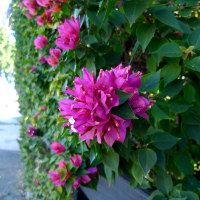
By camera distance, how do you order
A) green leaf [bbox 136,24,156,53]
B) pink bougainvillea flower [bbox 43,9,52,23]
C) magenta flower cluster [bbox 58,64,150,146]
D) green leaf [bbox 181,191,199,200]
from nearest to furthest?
1. magenta flower cluster [bbox 58,64,150,146]
2. green leaf [bbox 136,24,156,53]
3. green leaf [bbox 181,191,199,200]
4. pink bougainvillea flower [bbox 43,9,52,23]

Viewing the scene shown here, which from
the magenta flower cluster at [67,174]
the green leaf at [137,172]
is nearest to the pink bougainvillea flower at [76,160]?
the magenta flower cluster at [67,174]

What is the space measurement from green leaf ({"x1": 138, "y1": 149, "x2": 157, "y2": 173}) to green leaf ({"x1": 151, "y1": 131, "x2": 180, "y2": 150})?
0.10 meters

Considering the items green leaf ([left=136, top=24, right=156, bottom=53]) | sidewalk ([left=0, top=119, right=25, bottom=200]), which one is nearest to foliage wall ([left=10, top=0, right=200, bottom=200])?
green leaf ([left=136, top=24, right=156, bottom=53])

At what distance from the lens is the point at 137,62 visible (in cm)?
122

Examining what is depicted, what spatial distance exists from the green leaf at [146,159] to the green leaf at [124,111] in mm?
312

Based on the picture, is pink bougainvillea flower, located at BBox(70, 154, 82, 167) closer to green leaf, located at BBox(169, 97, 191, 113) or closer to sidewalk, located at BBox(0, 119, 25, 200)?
green leaf, located at BBox(169, 97, 191, 113)

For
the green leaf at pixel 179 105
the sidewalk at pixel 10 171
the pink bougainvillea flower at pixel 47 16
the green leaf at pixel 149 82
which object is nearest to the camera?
the green leaf at pixel 149 82

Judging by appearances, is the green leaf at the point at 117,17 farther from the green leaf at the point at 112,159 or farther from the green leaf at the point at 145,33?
the green leaf at the point at 112,159

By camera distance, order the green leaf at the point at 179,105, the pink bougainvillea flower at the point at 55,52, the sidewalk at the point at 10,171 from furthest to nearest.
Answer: the sidewalk at the point at 10,171
the pink bougainvillea flower at the point at 55,52
the green leaf at the point at 179,105

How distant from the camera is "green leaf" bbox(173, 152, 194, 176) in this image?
1.03 m

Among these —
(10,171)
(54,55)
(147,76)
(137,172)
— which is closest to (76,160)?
(137,172)

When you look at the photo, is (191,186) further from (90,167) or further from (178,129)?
(90,167)

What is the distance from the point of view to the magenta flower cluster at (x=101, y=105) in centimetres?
A: 43

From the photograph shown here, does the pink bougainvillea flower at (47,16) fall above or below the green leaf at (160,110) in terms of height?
above
